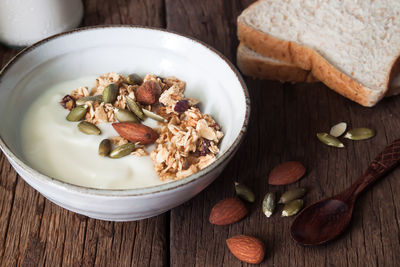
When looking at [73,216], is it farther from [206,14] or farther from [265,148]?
[206,14]

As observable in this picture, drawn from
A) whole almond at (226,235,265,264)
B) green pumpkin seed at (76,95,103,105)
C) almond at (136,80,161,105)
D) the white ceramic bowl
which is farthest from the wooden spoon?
green pumpkin seed at (76,95,103,105)

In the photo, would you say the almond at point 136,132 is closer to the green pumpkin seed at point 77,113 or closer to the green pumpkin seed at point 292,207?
the green pumpkin seed at point 77,113

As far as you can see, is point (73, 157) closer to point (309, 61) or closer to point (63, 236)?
point (63, 236)

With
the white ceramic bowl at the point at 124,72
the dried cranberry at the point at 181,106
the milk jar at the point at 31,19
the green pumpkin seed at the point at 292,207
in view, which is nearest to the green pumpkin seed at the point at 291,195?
the green pumpkin seed at the point at 292,207

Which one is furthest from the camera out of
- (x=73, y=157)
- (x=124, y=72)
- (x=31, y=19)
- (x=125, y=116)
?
(x=31, y=19)

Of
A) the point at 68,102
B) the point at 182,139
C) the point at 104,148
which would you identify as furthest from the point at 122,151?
the point at 68,102

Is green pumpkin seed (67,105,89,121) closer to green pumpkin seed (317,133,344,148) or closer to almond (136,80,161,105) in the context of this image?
almond (136,80,161,105)
